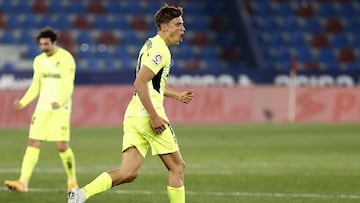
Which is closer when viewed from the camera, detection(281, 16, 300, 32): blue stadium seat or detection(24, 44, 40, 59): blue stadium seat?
detection(24, 44, 40, 59): blue stadium seat

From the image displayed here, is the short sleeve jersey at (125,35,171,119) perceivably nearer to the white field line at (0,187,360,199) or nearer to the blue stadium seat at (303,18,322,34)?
the white field line at (0,187,360,199)

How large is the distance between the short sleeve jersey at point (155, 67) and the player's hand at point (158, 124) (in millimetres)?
150

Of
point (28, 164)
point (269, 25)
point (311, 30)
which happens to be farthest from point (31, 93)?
point (311, 30)

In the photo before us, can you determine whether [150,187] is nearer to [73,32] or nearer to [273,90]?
[273,90]

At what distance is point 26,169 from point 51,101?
42.3 inches

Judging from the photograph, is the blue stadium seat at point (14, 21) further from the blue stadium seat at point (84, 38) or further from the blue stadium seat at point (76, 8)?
the blue stadium seat at point (84, 38)

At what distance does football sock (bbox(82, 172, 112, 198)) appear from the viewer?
368 inches

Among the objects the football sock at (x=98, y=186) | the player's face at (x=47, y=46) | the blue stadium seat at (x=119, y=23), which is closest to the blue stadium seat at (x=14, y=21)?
the blue stadium seat at (x=119, y=23)

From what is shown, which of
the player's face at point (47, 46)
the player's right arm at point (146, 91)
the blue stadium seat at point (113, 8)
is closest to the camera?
the player's right arm at point (146, 91)

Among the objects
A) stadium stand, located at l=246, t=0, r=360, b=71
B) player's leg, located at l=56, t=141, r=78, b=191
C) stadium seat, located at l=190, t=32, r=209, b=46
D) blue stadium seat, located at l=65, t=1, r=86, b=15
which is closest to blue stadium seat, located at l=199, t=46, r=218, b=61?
stadium seat, located at l=190, t=32, r=209, b=46

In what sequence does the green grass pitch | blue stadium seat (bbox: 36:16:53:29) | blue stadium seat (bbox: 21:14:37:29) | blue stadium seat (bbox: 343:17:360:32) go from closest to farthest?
the green grass pitch < blue stadium seat (bbox: 21:14:37:29) < blue stadium seat (bbox: 36:16:53:29) < blue stadium seat (bbox: 343:17:360:32)

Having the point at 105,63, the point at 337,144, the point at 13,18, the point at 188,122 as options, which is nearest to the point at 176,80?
the point at 188,122

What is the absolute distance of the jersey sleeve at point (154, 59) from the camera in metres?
9.19

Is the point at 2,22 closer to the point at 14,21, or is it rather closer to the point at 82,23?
the point at 14,21
